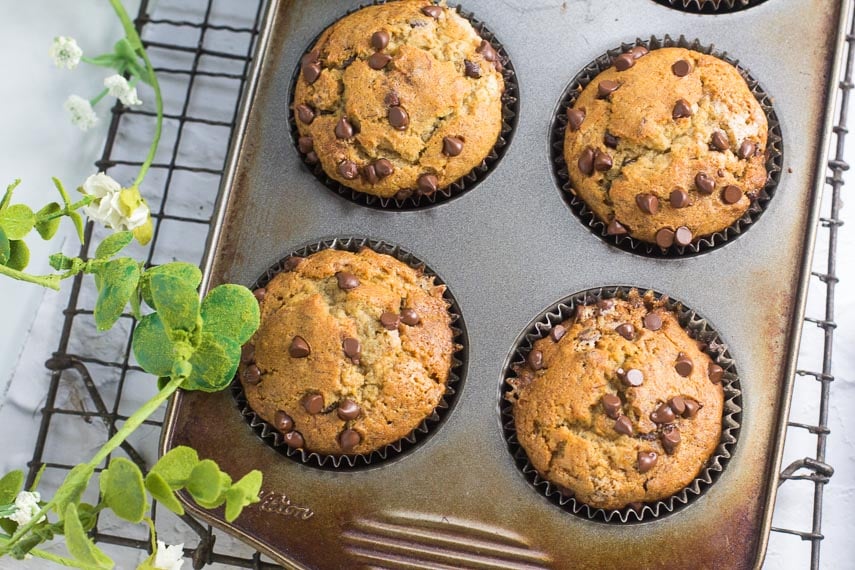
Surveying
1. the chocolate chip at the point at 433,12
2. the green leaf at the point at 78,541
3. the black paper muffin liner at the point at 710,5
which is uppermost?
the black paper muffin liner at the point at 710,5

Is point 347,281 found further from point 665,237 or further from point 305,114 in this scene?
point 665,237

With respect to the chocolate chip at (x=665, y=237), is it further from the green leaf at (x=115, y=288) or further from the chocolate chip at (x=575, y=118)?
the green leaf at (x=115, y=288)

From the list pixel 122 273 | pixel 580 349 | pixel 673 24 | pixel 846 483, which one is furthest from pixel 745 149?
pixel 122 273

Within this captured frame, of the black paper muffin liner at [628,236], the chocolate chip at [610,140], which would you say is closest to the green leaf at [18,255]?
the black paper muffin liner at [628,236]

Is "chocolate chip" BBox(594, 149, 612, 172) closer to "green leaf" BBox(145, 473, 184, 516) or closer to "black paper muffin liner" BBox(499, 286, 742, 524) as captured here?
"black paper muffin liner" BBox(499, 286, 742, 524)

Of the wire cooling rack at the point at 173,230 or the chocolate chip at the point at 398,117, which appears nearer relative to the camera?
the chocolate chip at the point at 398,117

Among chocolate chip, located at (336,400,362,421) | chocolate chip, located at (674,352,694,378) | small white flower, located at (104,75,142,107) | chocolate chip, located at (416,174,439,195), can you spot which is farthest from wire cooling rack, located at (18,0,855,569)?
chocolate chip, located at (416,174,439,195)

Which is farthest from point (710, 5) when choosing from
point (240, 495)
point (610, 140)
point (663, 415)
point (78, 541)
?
point (78, 541)
